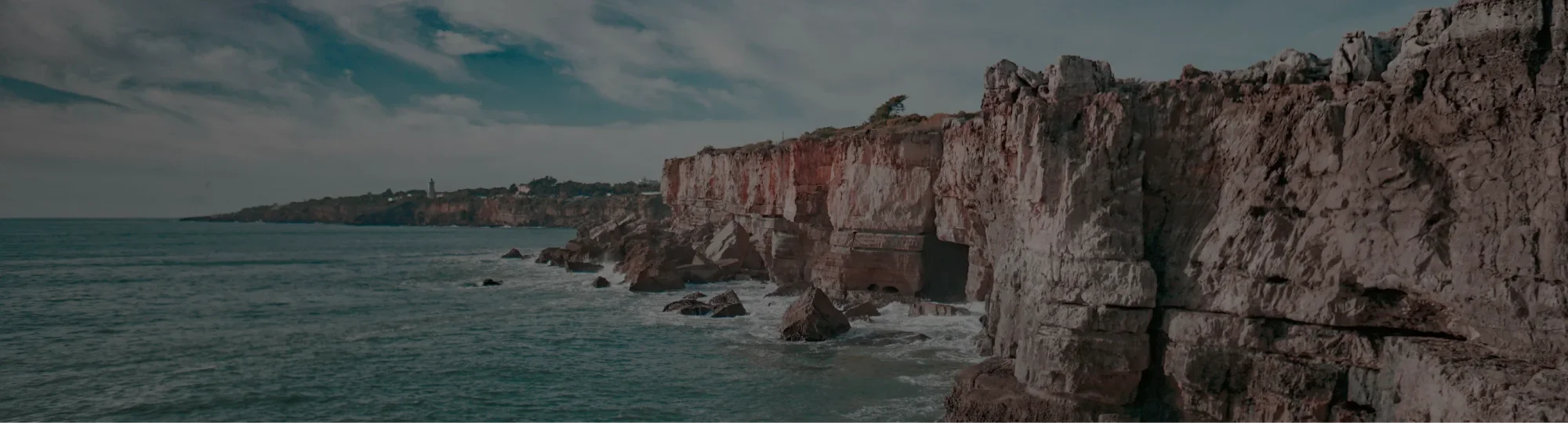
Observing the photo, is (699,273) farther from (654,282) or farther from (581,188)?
(581,188)

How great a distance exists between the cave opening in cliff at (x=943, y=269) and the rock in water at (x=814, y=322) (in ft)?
18.4

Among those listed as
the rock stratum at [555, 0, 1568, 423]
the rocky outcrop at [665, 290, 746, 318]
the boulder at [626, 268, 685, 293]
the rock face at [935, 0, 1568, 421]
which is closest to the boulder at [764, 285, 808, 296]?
the rocky outcrop at [665, 290, 746, 318]

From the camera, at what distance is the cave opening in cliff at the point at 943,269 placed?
28172mm

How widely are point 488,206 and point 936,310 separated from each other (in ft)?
477

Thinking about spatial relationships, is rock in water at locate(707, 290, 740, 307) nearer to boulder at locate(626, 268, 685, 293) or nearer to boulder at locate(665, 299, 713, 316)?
boulder at locate(665, 299, 713, 316)

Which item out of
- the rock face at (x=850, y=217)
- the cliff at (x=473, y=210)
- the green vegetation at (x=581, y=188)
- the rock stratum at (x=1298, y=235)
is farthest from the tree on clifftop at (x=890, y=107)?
the green vegetation at (x=581, y=188)

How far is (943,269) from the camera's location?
29.1 meters

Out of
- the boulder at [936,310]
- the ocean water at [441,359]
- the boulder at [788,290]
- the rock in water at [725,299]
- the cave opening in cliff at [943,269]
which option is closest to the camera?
the ocean water at [441,359]

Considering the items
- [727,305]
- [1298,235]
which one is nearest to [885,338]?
[727,305]

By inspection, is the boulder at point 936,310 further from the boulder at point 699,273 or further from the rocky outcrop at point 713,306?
the boulder at point 699,273

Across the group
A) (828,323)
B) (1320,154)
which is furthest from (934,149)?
(1320,154)

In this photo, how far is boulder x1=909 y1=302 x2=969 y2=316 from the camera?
2508 cm

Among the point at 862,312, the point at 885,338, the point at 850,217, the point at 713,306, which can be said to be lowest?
the point at 885,338

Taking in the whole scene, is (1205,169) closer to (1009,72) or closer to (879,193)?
(1009,72)
